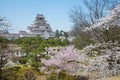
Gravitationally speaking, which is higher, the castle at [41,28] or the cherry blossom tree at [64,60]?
the castle at [41,28]

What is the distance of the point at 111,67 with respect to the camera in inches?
320

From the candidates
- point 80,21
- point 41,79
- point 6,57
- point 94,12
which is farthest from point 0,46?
point 80,21

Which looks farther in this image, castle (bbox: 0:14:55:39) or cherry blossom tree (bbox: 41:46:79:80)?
castle (bbox: 0:14:55:39)

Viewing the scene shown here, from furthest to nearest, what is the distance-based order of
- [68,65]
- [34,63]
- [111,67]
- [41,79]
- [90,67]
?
1. [34,63]
2. [41,79]
3. [68,65]
4. [90,67]
5. [111,67]

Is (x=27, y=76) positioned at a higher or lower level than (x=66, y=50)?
lower

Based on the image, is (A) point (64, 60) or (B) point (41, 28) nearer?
(A) point (64, 60)

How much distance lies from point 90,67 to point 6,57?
4015mm

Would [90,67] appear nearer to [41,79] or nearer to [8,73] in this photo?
[8,73]

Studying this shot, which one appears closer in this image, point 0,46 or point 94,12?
point 0,46

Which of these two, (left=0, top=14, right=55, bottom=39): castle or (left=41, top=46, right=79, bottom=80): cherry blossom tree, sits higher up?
(left=0, top=14, right=55, bottom=39): castle

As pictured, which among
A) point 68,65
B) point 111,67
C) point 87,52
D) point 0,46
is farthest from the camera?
point 68,65

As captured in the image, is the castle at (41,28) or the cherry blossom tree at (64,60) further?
the castle at (41,28)

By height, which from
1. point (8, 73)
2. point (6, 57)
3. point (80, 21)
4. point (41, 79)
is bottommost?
point (41, 79)

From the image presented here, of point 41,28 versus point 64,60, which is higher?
point 41,28
